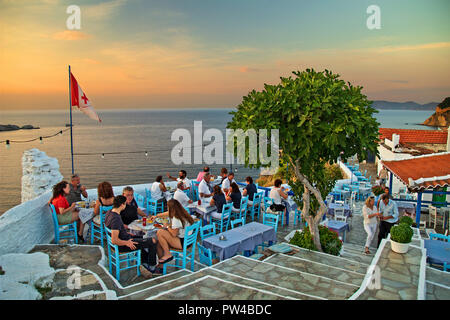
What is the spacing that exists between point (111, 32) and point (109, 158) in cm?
4898

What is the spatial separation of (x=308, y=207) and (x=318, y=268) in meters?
1.33

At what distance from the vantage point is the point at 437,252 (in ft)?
19.7

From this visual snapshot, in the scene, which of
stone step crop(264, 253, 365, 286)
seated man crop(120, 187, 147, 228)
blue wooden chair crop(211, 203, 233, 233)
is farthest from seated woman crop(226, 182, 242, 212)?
seated man crop(120, 187, 147, 228)

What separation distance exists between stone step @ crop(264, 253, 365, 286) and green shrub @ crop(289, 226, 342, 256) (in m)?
0.65

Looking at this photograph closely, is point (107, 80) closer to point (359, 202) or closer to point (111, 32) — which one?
point (111, 32)

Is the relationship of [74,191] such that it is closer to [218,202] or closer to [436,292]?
[218,202]

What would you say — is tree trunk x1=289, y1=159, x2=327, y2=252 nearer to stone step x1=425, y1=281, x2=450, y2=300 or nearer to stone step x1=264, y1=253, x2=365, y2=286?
stone step x1=264, y1=253, x2=365, y2=286

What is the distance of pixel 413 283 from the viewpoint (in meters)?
4.16

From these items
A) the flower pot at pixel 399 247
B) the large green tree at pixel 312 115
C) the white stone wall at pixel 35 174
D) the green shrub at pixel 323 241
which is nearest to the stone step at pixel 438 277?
the flower pot at pixel 399 247

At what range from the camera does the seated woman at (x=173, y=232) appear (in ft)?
18.9

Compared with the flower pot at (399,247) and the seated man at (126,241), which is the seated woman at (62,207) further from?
the flower pot at (399,247)

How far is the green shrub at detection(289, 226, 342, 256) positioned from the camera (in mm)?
6508

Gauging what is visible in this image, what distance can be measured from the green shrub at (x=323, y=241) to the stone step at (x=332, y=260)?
154mm
